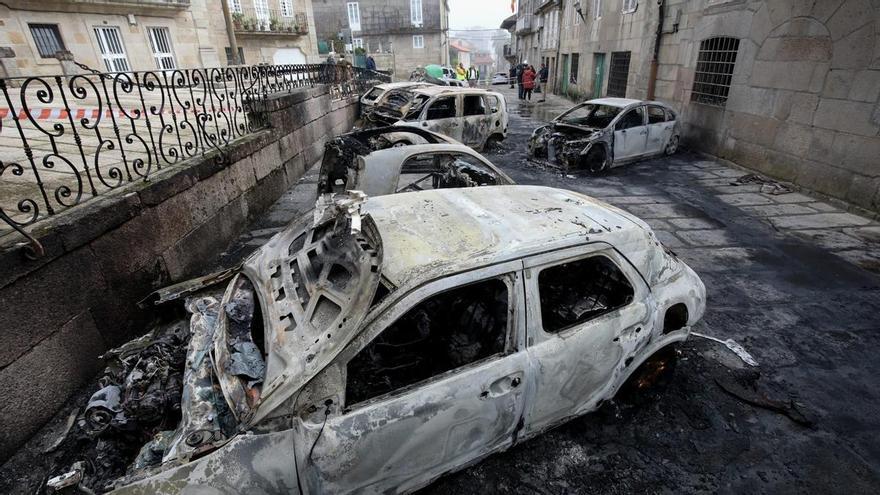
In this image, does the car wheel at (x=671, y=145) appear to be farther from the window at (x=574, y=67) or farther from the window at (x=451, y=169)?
the window at (x=574, y=67)

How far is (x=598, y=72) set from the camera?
1855 centimetres

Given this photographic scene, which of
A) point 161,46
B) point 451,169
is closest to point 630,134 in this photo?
point 451,169

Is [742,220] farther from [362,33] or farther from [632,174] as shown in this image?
[362,33]

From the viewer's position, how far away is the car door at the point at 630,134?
9.59 meters

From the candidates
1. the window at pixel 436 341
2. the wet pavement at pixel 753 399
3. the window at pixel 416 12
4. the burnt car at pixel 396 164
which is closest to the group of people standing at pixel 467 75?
the window at pixel 416 12

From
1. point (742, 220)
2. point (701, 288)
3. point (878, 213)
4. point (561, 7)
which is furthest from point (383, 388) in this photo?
point (561, 7)

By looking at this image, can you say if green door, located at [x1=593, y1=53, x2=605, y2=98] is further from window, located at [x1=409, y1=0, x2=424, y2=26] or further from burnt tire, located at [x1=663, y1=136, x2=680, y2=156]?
window, located at [x1=409, y1=0, x2=424, y2=26]

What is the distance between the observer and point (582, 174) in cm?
955

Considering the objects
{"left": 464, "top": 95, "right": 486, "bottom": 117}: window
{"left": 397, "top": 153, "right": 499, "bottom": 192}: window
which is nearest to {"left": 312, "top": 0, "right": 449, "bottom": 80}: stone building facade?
{"left": 464, "top": 95, "right": 486, "bottom": 117}: window

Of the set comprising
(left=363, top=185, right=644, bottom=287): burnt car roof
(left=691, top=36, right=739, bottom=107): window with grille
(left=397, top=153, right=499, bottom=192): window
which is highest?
(left=691, top=36, right=739, bottom=107): window with grille

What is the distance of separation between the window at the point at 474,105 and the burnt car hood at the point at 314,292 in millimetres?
8982

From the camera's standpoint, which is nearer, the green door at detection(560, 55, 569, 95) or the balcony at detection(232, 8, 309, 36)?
the balcony at detection(232, 8, 309, 36)

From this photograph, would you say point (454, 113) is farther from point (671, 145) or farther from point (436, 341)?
point (436, 341)

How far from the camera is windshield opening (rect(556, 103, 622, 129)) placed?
10.1m
